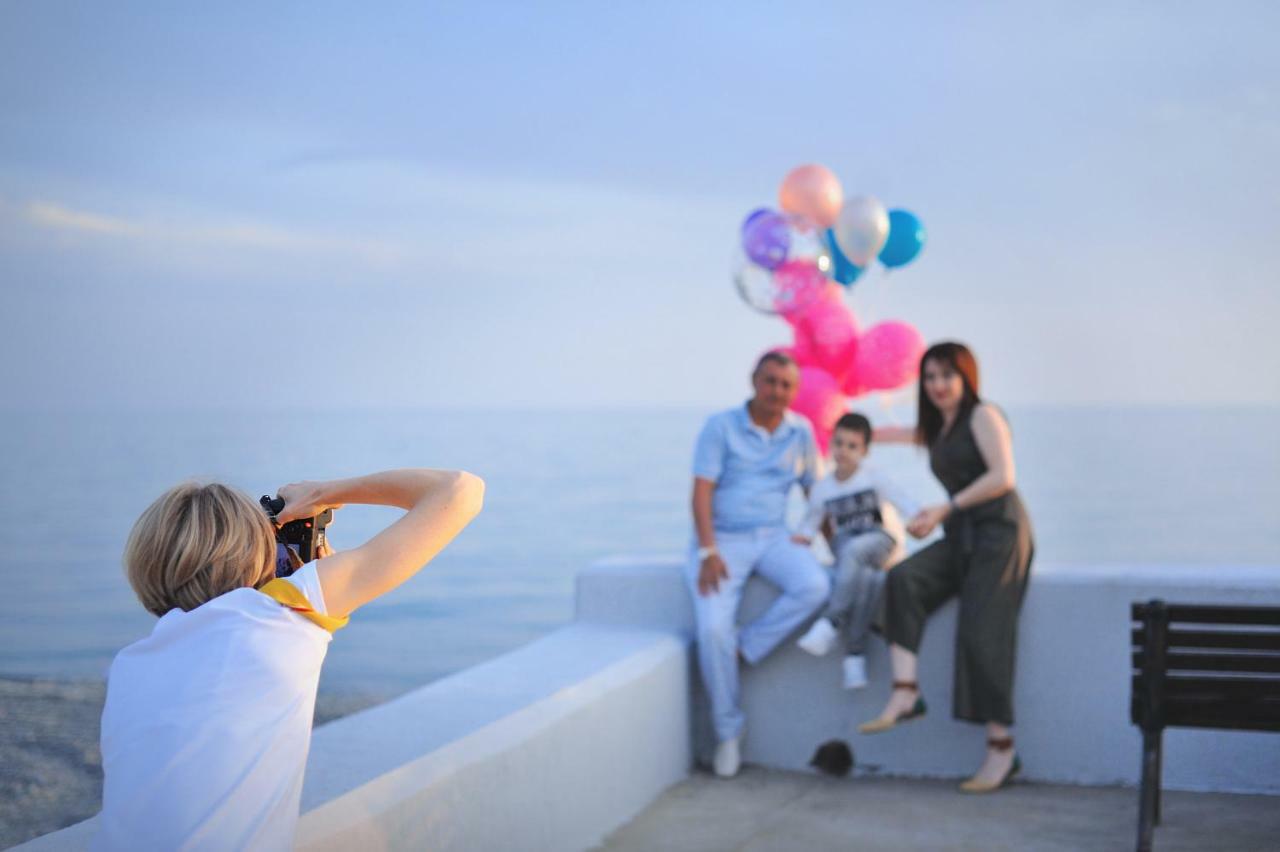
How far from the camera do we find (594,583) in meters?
5.13

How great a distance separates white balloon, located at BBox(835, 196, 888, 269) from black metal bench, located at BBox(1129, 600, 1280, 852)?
228 cm

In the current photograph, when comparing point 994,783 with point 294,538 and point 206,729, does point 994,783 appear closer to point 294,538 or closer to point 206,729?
point 294,538

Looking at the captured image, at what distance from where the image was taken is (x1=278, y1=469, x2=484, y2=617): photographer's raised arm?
1.96 m

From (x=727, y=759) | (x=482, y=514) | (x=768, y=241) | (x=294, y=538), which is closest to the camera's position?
(x=294, y=538)

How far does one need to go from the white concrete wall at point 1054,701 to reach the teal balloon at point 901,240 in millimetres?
1521

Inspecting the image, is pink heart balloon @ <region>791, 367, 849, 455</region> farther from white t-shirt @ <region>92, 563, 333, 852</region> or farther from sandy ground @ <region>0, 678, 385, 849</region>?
white t-shirt @ <region>92, 563, 333, 852</region>

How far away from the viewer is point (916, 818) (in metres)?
4.20

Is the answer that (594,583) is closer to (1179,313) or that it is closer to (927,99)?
(927,99)

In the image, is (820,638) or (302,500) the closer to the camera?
(302,500)

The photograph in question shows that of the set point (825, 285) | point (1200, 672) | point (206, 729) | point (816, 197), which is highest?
point (816, 197)

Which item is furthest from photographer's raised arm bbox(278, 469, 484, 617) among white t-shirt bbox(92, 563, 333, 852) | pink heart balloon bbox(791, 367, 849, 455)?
pink heart balloon bbox(791, 367, 849, 455)

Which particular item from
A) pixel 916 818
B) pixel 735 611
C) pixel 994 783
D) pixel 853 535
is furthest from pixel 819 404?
pixel 916 818

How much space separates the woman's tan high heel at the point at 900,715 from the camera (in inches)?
174

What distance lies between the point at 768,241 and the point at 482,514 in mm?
18363
